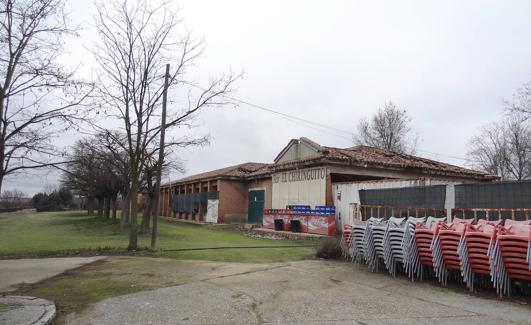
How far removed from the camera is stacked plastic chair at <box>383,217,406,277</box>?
339 inches

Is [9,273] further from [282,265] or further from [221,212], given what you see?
[221,212]

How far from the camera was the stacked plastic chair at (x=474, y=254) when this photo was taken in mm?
7043

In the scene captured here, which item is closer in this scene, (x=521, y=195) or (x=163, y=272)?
(x=163, y=272)

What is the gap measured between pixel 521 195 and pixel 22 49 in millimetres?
13305

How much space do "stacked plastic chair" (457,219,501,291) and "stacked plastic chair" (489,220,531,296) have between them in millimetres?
196

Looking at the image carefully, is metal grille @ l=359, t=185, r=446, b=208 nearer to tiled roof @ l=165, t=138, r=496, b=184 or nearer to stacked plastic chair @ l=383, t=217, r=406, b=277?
tiled roof @ l=165, t=138, r=496, b=184

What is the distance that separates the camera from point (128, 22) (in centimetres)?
1291

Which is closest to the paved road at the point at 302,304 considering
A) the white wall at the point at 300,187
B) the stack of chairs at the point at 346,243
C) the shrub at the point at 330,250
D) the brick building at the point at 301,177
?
the stack of chairs at the point at 346,243

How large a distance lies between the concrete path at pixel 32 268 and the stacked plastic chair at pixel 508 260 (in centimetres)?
843

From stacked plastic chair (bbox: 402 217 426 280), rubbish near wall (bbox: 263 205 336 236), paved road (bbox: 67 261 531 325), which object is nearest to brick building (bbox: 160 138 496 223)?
rubbish near wall (bbox: 263 205 336 236)

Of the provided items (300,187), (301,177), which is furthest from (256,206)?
(301,177)

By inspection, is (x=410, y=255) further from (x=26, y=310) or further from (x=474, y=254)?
(x=26, y=310)

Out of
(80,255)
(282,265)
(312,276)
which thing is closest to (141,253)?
(80,255)

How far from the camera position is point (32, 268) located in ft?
31.5
